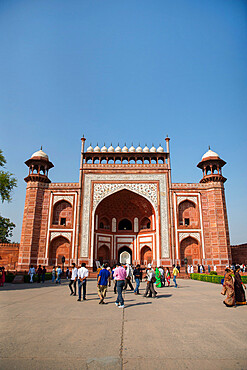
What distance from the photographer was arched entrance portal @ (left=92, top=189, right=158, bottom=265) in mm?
28094

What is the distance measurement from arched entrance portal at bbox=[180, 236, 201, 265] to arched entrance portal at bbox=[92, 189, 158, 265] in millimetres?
3085

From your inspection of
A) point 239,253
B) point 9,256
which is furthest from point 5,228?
point 239,253

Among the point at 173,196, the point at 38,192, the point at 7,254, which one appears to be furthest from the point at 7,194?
the point at 173,196

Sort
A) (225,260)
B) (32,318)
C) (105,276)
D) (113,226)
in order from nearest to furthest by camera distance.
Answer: (32,318)
(105,276)
(225,260)
(113,226)

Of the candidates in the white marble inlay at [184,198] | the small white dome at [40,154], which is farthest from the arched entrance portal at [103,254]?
the small white dome at [40,154]

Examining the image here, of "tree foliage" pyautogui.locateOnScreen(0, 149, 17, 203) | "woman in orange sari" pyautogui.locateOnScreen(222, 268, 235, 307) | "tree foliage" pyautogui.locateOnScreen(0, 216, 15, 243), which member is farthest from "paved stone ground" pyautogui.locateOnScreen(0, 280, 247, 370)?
"tree foliage" pyautogui.locateOnScreen(0, 216, 15, 243)

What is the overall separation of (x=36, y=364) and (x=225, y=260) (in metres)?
23.3

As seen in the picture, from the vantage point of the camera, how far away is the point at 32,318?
231 inches

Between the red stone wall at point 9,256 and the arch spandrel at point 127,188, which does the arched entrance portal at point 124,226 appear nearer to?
Answer: the arch spandrel at point 127,188

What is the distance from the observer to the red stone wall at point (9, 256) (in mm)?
24844

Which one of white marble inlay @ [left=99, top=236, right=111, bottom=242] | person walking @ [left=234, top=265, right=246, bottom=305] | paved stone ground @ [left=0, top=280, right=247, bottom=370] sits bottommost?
paved stone ground @ [left=0, top=280, right=247, bottom=370]

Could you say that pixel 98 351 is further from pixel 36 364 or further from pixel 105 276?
pixel 105 276

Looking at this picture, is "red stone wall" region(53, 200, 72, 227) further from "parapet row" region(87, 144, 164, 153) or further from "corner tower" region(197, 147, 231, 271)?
"corner tower" region(197, 147, 231, 271)

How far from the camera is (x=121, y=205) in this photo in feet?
98.9
